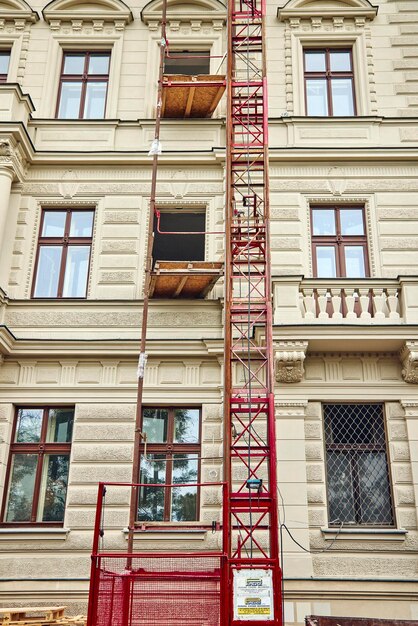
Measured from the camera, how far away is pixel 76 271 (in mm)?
13688

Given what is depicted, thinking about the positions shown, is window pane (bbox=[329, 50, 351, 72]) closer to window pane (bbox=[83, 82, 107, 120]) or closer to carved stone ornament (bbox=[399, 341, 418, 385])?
window pane (bbox=[83, 82, 107, 120])

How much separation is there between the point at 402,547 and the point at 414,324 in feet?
12.2

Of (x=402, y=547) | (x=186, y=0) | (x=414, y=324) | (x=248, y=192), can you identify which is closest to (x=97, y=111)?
(x=186, y=0)

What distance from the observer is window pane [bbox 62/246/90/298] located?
13.5 metres

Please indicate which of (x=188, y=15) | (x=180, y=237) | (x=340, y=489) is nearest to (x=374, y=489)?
(x=340, y=489)

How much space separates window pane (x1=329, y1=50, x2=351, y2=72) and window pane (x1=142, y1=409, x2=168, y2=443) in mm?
8585

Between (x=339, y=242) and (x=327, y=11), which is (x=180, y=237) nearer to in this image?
(x=339, y=242)

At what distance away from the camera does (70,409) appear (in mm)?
12617

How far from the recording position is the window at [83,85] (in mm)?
15086

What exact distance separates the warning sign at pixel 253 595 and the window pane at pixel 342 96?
9927 mm

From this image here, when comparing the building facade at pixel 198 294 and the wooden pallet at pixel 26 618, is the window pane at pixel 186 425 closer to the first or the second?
the building facade at pixel 198 294

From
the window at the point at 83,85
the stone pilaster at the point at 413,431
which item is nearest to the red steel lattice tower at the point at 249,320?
the stone pilaster at the point at 413,431

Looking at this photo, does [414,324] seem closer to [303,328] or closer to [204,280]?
[303,328]

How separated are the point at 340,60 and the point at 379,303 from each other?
630 centimetres
